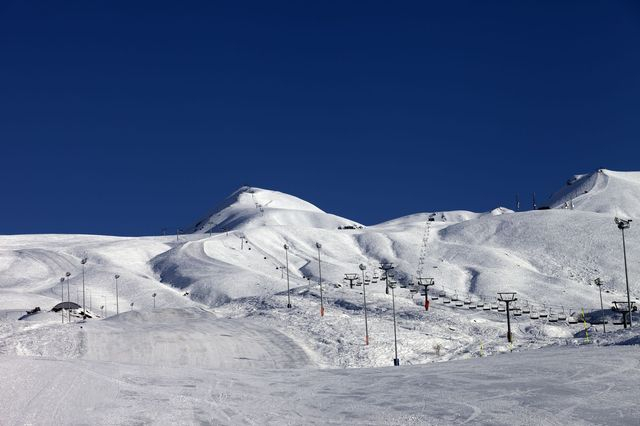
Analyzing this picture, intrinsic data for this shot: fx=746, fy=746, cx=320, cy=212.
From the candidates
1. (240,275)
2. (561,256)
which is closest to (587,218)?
(561,256)

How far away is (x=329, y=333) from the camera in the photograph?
65250 millimetres

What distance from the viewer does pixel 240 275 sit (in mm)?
133625

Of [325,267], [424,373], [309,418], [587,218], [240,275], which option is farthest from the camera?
[587,218]

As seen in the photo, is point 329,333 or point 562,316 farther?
point 562,316

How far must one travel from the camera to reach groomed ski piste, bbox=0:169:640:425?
2745 centimetres

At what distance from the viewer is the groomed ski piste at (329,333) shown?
27.5 m

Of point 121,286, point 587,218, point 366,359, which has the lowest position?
point 366,359

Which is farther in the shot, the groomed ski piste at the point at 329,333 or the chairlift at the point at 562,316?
the chairlift at the point at 562,316

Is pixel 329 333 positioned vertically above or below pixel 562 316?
above

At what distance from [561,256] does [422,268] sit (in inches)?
1203

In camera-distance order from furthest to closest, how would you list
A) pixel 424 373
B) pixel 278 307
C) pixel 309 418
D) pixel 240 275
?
pixel 240 275 < pixel 278 307 < pixel 424 373 < pixel 309 418

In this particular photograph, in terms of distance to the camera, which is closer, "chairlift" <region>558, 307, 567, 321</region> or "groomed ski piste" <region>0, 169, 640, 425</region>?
"groomed ski piste" <region>0, 169, 640, 425</region>

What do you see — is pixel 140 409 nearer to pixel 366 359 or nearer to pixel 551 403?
pixel 551 403

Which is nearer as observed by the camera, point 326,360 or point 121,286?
Result: point 326,360
